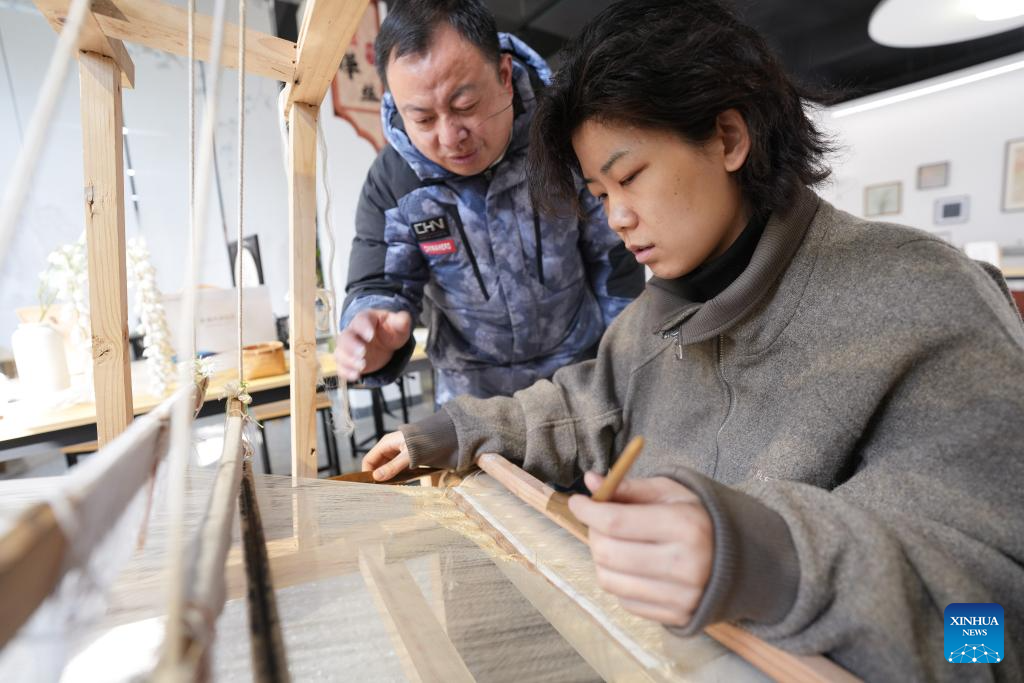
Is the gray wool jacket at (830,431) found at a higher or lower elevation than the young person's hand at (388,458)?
higher

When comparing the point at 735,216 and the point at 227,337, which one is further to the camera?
the point at 227,337

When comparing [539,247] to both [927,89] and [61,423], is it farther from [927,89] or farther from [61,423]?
[927,89]

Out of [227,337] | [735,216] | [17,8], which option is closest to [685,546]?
[735,216]

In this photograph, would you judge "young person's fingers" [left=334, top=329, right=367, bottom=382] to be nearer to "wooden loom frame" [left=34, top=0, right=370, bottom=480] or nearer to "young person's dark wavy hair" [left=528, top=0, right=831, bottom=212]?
"wooden loom frame" [left=34, top=0, right=370, bottom=480]

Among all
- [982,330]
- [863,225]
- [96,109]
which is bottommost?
[982,330]

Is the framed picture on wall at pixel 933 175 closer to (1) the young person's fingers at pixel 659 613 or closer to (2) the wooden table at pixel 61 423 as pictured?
(2) the wooden table at pixel 61 423

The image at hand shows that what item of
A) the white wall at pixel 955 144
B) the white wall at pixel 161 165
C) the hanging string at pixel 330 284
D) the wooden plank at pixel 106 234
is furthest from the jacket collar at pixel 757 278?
the white wall at pixel 955 144

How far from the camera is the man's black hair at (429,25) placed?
1073 millimetres

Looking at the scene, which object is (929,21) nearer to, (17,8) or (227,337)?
(227,337)

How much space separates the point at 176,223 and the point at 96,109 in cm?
371

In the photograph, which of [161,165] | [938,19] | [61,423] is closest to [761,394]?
[61,423]

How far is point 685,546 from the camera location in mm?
429

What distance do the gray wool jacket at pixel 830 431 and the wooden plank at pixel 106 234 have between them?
51 cm

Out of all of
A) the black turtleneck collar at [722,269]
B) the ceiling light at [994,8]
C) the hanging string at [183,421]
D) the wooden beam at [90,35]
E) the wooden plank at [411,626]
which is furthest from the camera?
the ceiling light at [994,8]
